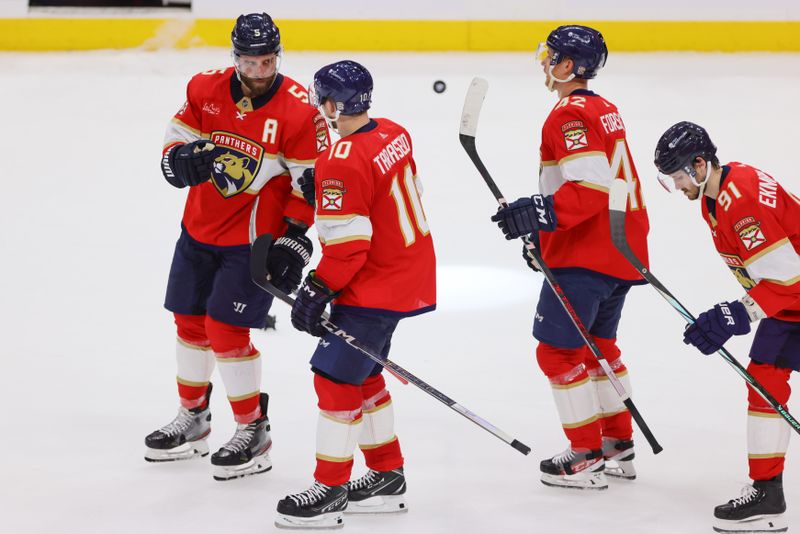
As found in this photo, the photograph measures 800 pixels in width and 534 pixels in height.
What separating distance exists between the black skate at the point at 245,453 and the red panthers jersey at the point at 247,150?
2.00ft

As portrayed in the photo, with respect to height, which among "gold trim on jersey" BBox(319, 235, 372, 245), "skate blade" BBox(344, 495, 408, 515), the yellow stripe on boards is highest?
the yellow stripe on boards

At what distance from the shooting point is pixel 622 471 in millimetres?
3516

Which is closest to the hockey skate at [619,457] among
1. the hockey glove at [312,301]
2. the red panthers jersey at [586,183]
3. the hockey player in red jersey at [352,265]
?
the red panthers jersey at [586,183]

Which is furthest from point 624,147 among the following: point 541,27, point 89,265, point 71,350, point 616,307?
point 541,27

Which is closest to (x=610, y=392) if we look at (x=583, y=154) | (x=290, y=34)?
(x=583, y=154)

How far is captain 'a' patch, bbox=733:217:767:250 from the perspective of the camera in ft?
9.59

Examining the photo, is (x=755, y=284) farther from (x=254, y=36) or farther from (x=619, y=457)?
(x=254, y=36)

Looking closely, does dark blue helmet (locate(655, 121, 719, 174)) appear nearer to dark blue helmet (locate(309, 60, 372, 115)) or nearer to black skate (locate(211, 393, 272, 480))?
dark blue helmet (locate(309, 60, 372, 115))

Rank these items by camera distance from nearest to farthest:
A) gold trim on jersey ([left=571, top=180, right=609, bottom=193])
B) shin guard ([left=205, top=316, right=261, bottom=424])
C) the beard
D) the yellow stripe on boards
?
gold trim on jersey ([left=571, top=180, right=609, bottom=193]), the beard, shin guard ([left=205, top=316, right=261, bottom=424]), the yellow stripe on boards

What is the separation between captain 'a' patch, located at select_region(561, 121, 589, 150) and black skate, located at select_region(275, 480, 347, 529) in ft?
4.00

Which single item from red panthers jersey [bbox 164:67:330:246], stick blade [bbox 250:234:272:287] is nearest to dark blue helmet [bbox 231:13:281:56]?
red panthers jersey [bbox 164:67:330:246]

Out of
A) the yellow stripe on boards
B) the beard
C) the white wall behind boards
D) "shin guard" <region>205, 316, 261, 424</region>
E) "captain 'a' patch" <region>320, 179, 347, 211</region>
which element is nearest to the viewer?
"captain 'a' patch" <region>320, 179, 347, 211</region>

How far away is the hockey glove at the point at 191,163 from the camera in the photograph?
3273 mm

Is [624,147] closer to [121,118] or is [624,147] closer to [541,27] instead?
[121,118]
